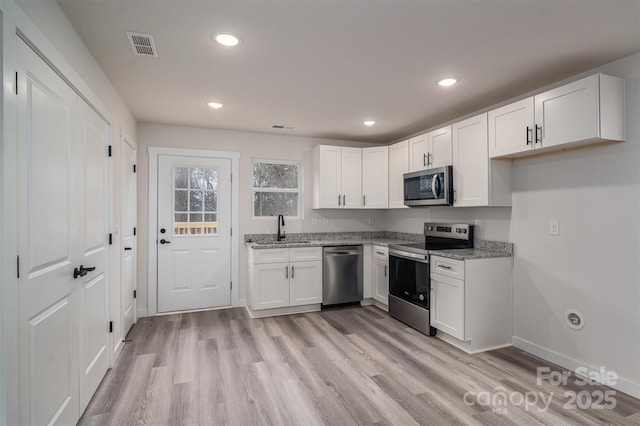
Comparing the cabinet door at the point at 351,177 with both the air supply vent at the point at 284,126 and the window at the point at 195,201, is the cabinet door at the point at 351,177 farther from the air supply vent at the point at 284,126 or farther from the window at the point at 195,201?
the window at the point at 195,201

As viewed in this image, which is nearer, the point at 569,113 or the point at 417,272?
the point at 569,113

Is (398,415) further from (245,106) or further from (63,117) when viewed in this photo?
(245,106)

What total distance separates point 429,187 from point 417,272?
3.16 feet

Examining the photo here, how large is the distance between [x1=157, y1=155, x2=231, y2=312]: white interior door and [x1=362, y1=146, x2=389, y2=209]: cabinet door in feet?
6.30

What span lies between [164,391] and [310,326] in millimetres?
1712

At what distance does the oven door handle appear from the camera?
3.43 m

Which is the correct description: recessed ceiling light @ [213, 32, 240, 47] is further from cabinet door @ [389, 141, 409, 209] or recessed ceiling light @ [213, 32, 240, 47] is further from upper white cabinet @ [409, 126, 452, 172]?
cabinet door @ [389, 141, 409, 209]

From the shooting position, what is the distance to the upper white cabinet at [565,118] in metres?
2.25

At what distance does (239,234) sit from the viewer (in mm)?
4418

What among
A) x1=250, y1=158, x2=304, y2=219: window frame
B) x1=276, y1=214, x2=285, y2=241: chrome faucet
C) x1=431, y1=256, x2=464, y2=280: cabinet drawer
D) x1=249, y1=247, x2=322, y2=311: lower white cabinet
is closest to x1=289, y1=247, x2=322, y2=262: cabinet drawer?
x1=249, y1=247, x2=322, y2=311: lower white cabinet

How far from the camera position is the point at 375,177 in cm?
466

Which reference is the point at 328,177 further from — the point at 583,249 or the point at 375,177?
the point at 583,249

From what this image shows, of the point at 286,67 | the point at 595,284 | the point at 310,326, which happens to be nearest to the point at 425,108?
the point at 286,67

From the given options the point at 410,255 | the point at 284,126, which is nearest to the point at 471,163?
the point at 410,255
